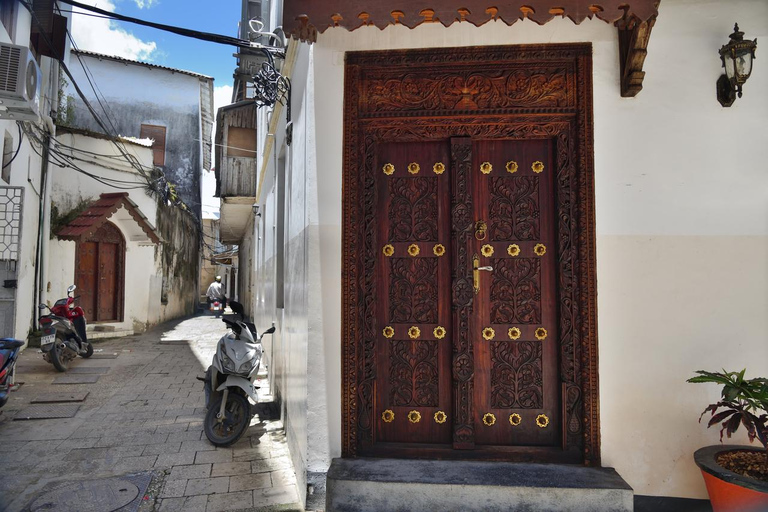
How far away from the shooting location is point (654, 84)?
3273 mm

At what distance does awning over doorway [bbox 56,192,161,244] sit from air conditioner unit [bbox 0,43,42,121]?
6012 mm

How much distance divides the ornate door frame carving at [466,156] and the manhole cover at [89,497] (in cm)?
167

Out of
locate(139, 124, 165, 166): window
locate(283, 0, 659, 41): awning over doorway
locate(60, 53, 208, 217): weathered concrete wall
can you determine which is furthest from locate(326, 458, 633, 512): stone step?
locate(60, 53, 208, 217): weathered concrete wall

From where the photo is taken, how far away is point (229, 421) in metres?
4.61

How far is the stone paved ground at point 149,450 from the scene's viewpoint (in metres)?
3.53

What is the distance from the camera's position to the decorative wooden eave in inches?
109

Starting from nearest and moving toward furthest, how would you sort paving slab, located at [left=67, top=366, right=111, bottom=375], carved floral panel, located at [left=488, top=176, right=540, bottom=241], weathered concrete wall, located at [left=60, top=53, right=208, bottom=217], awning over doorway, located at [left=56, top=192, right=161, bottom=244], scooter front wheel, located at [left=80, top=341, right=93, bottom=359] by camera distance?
carved floral panel, located at [left=488, top=176, right=540, bottom=241] → paving slab, located at [left=67, top=366, right=111, bottom=375] → scooter front wheel, located at [left=80, top=341, right=93, bottom=359] → awning over doorway, located at [left=56, top=192, right=161, bottom=244] → weathered concrete wall, located at [left=60, top=53, right=208, bottom=217]

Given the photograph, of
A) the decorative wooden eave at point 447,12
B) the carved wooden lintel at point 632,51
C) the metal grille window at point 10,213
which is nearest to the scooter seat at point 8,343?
the metal grille window at point 10,213

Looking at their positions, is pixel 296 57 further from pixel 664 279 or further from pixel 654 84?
pixel 664 279

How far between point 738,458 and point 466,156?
99.8 inches

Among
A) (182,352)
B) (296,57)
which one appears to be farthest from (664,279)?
(182,352)

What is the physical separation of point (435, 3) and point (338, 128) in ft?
3.34

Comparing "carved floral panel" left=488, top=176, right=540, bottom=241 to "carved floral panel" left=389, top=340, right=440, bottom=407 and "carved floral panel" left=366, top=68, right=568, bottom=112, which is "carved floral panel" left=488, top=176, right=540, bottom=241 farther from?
"carved floral panel" left=389, top=340, right=440, bottom=407

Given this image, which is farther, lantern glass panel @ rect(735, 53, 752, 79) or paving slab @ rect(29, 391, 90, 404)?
paving slab @ rect(29, 391, 90, 404)
